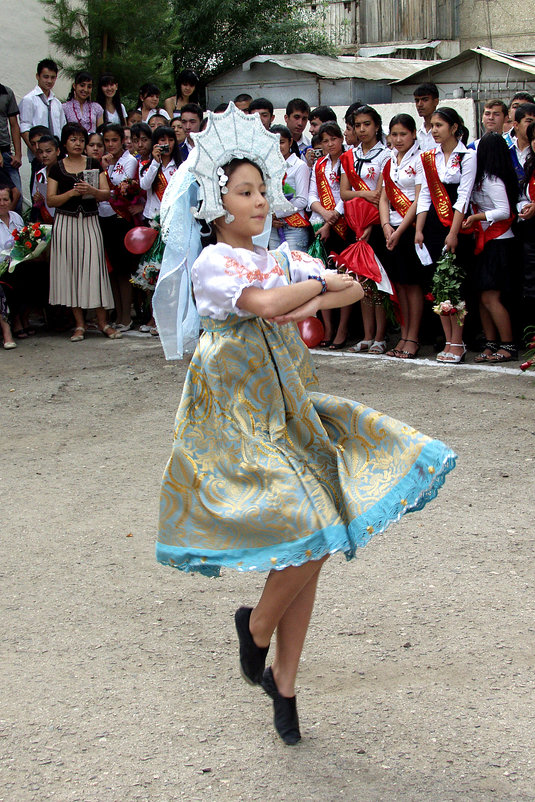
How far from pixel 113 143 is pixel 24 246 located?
141 cm

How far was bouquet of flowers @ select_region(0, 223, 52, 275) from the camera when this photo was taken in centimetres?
909

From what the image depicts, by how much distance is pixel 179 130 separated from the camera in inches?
363

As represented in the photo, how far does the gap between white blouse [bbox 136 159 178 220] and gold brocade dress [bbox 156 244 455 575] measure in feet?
20.6

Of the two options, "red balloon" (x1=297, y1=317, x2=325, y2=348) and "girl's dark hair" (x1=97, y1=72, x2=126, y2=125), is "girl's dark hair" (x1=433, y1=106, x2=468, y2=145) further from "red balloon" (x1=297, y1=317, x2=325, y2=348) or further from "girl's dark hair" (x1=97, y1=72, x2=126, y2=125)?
"girl's dark hair" (x1=97, y1=72, x2=126, y2=125)

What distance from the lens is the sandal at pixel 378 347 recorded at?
805cm

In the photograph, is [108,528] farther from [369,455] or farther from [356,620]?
[369,455]

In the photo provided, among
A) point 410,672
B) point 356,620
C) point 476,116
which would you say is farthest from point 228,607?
point 476,116

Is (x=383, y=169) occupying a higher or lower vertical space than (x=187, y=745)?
higher

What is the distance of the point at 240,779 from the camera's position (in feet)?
8.80

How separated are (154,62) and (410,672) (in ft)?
37.2

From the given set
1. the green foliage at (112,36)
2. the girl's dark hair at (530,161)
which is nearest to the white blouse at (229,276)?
the girl's dark hair at (530,161)

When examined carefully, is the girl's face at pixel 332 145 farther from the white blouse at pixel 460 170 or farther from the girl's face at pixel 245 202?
the girl's face at pixel 245 202

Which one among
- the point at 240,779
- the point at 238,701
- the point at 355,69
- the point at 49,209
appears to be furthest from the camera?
the point at 355,69

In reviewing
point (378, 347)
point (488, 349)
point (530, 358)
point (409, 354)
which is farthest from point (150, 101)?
point (530, 358)
